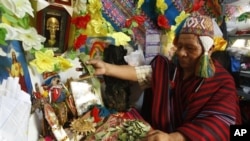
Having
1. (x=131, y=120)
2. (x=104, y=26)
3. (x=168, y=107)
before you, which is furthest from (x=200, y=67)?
(x=104, y=26)

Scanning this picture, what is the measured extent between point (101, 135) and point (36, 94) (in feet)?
0.94

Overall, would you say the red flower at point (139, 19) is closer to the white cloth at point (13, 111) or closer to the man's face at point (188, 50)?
the man's face at point (188, 50)

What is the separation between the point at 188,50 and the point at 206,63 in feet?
0.33

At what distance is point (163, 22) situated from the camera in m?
1.68

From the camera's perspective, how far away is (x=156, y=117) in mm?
1408

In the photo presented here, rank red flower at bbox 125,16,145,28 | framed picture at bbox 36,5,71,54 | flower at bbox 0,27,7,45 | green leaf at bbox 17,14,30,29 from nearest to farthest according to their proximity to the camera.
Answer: flower at bbox 0,27,7,45 < green leaf at bbox 17,14,30,29 < framed picture at bbox 36,5,71,54 < red flower at bbox 125,16,145,28

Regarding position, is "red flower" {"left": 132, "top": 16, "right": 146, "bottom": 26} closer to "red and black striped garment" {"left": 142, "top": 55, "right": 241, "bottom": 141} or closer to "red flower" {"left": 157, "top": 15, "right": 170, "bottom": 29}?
"red flower" {"left": 157, "top": 15, "right": 170, "bottom": 29}

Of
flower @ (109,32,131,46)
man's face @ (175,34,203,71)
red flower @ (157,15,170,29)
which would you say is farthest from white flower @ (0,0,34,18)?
red flower @ (157,15,170,29)

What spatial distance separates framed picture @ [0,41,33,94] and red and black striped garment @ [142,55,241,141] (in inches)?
23.6

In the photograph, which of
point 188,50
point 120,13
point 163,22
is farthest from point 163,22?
point 188,50

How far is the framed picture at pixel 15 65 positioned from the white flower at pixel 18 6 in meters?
0.12

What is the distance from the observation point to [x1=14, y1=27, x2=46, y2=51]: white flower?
1026mm

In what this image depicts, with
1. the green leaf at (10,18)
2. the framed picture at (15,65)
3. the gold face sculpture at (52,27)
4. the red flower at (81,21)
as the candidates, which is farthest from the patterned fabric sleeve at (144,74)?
the green leaf at (10,18)

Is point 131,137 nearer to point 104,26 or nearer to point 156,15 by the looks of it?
point 104,26
